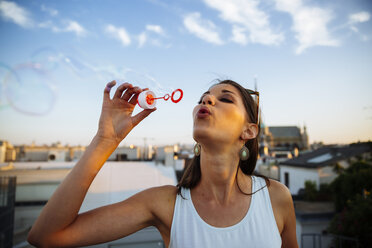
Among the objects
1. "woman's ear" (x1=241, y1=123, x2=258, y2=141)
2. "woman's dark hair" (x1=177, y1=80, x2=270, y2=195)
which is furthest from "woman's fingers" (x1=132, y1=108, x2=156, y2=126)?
"woman's ear" (x1=241, y1=123, x2=258, y2=141)

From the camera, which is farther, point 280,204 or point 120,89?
point 280,204

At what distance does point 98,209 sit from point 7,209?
25.3 feet

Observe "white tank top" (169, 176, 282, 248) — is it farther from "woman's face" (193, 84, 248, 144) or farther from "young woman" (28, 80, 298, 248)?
"woman's face" (193, 84, 248, 144)

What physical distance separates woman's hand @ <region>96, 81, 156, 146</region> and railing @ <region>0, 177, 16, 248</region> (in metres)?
7.06

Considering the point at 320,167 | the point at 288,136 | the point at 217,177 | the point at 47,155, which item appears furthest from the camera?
the point at 288,136

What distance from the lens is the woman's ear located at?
1949 millimetres

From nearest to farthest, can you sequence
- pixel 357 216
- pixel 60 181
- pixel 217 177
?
pixel 217 177 → pixel 357 216 → pixel 60 181

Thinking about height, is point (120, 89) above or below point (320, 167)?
above

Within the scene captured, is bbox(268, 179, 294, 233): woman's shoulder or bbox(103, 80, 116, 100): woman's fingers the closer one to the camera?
bbox(103, 80, 116, 100): woman's fingers

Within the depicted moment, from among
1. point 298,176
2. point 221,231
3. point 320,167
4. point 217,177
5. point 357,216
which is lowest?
point 298,176

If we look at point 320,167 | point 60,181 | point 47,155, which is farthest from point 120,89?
point 47,155

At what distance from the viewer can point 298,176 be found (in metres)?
24.8

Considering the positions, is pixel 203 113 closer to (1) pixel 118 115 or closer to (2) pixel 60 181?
(1) pixel 118 115

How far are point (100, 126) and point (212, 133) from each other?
31.3 inches
